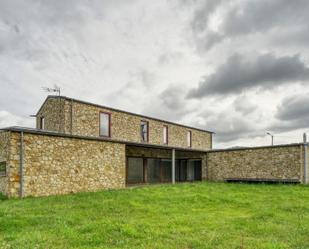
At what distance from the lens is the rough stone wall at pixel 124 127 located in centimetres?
2177

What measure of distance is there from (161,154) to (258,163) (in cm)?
800

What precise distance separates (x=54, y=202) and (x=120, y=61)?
1027 centimetres

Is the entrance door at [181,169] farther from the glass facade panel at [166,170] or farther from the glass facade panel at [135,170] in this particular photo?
the glass facade panel at [135,170]

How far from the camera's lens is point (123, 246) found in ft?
20.2

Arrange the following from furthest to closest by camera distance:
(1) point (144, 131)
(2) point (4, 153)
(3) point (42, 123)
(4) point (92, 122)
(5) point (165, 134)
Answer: (5) point (165, 134) < (1) point (144, 131) < (3) point (42, 123) < (4) point (92, 122) < (2) point (4, 153)

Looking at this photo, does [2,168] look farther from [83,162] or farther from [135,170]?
[135,170]

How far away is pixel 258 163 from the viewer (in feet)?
78.9

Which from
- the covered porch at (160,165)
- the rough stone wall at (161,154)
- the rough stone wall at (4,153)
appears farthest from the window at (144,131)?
the rough stone wall at (4,153)

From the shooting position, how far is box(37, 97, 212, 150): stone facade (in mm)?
21172

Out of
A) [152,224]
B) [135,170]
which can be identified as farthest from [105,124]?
[152,224]

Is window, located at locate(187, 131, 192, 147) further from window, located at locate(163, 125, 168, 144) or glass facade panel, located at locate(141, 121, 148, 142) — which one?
glass facade panel, located at locate(141, 121, 148, 142)

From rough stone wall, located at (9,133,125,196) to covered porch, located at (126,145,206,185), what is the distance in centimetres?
A: 364

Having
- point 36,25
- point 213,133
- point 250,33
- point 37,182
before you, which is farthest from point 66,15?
point 213,133

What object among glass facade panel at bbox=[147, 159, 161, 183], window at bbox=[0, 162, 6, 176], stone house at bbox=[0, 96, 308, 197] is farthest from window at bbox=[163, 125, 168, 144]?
window at bbox=[0, 162, 6, 176]
